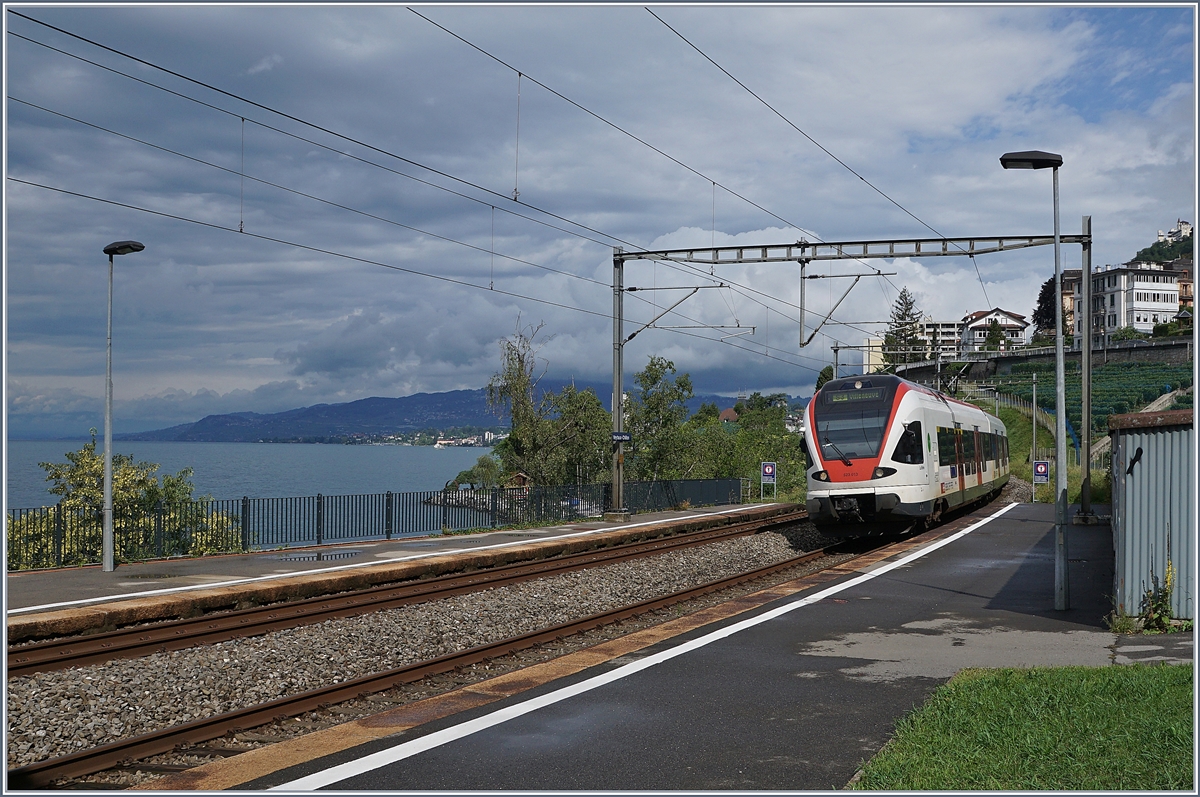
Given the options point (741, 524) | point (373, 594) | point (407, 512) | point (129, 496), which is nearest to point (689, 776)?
point (373, 594)

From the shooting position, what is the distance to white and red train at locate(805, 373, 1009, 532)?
70.7 ft

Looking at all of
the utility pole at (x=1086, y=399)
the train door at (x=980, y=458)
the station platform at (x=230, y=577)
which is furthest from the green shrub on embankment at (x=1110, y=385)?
the station platform at (x=230, y=577)

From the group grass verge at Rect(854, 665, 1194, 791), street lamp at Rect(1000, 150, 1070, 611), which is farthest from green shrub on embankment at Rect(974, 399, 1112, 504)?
grass verge at Rect(854, 665, 1194, 791)

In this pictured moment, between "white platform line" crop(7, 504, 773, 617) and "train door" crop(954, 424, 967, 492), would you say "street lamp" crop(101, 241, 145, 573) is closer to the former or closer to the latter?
"white platform line" crop(7, 504, 773, 617)

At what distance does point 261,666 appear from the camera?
11109mm

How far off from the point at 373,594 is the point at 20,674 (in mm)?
6088

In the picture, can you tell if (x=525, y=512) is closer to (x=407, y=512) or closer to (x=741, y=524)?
(x=407, y=512)

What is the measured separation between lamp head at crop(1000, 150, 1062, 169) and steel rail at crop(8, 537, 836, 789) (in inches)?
337

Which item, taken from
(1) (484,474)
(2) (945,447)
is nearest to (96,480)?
(2) (945,447)

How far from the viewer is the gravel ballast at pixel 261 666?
886 centimetres

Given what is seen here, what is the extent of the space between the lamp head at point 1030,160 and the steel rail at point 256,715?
8.55 metres

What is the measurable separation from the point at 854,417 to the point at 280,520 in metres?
14.9

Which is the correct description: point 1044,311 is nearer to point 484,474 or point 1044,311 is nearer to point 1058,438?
point 484,474

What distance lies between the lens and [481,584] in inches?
673
